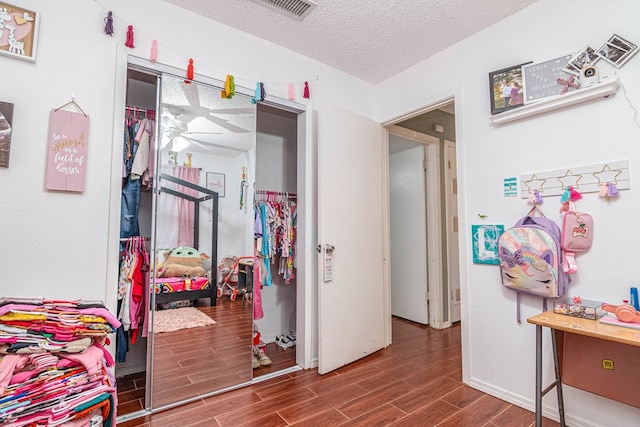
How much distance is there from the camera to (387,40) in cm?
244

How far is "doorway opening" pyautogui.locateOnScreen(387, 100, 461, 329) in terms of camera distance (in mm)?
3676

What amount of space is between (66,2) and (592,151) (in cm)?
306

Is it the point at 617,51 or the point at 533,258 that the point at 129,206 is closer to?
the point at 533,258

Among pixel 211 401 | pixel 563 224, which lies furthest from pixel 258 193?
pixel 563 224

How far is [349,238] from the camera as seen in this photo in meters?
2.68

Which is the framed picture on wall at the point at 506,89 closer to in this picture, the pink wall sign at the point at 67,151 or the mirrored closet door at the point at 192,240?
the mirrored closet door at the point at 192,240

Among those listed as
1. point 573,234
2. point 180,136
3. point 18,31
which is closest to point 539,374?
point 573,234

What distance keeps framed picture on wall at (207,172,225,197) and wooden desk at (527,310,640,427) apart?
2093 millimetres

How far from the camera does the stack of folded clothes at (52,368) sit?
1.06 m

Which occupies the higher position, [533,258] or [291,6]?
[291,6]

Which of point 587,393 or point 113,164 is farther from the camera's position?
point 113,164

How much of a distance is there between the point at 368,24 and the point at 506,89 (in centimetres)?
106

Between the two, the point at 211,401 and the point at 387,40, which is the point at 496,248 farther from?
the point at 211,401

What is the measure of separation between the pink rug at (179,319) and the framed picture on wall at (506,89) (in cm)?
257
